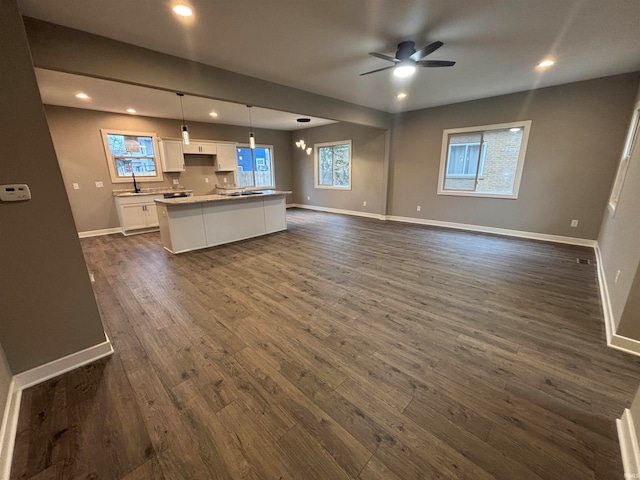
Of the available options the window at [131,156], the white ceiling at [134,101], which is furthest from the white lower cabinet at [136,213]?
the white ceiling at [134,101]

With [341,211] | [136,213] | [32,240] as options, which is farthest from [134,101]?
[341,211]

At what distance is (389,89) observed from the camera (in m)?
4.31

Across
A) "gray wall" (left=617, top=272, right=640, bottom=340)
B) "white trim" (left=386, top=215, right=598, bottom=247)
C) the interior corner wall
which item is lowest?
"white trim" (left=386, top=215, right=598, bottom=247)

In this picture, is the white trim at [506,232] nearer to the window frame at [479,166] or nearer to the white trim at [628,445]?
the window frame at [479,166]

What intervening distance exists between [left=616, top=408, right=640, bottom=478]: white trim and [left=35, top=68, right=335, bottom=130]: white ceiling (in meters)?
5.24

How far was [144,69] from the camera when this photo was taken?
283 cm

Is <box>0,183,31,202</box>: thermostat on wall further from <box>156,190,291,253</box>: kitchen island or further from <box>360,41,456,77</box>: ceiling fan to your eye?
<box>360,41,456,77</box>: ceiling fan

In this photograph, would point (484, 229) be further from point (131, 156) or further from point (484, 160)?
point (131, 156)

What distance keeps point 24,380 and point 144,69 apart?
3073 millimetres

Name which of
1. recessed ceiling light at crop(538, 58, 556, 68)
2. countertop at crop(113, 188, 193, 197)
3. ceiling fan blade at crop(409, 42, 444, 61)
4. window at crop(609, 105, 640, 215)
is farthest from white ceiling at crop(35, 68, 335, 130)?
window at crop(609, 105, 640, 215)

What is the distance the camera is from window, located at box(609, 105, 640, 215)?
3.18 metres

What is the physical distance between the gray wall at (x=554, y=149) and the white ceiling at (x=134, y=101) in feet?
11.3

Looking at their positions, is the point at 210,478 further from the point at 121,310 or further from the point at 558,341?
the point at 558,341

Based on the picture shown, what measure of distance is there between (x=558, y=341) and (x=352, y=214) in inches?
234
